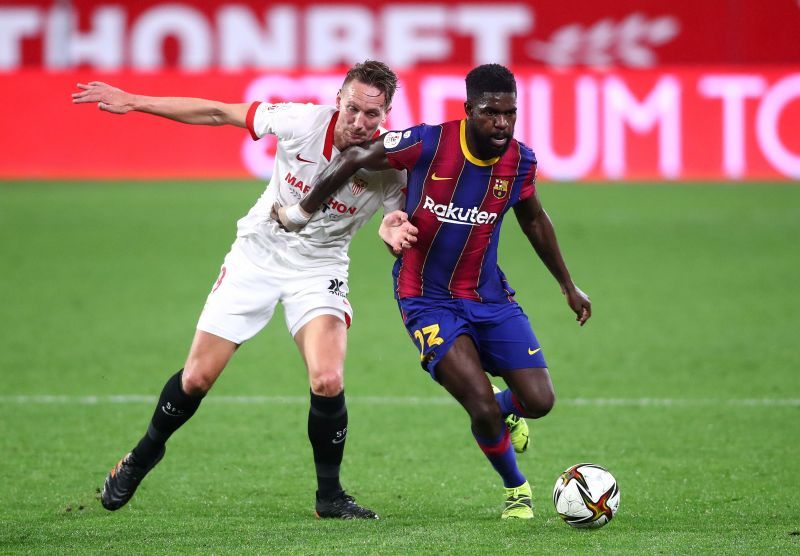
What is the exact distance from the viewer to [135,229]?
642 inches

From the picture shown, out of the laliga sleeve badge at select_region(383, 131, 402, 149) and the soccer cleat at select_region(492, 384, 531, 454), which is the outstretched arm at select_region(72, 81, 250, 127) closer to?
the laliga sleeve badge at select_region(383, 131, 402, 149)

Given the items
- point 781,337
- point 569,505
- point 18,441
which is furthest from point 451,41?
point 569,505

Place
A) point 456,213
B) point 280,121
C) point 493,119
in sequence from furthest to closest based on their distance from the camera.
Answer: point 280,121, point 456,213, point 493,119

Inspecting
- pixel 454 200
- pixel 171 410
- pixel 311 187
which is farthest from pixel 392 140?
pixel 171 410

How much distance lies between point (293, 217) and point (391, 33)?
16533mm

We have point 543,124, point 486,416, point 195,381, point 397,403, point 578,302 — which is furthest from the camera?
point 543,124

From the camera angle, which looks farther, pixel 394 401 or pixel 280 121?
pixel 394 401

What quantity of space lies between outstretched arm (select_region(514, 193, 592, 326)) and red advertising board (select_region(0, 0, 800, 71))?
15.8 m

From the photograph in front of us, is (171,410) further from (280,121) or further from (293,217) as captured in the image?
(280,121)

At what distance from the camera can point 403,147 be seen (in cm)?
579

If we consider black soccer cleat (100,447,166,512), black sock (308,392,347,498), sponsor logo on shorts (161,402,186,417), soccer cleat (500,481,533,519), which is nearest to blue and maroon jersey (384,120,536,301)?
black sock (308,392,347,498)

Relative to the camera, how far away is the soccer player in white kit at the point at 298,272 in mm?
5953

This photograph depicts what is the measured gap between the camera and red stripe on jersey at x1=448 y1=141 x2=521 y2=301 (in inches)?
231

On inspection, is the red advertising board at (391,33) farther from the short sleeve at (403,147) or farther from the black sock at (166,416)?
the short sleeve at (403,147)
